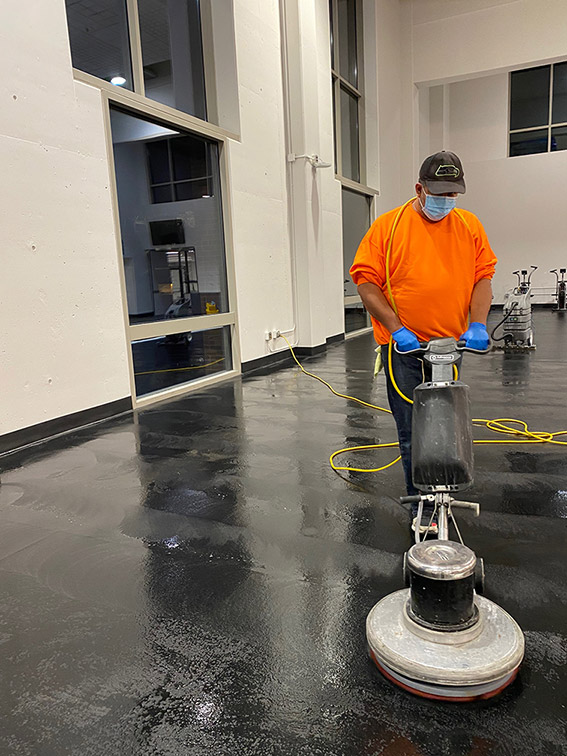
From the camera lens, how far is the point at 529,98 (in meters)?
12.6

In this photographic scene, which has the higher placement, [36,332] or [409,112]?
[409,112]

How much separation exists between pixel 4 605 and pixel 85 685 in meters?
0.54

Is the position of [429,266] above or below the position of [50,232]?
below

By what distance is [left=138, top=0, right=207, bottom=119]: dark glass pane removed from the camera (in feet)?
15.9

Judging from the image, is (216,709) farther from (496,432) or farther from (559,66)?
(559,66)

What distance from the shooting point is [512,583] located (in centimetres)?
167

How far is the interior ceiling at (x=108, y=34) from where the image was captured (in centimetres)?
387

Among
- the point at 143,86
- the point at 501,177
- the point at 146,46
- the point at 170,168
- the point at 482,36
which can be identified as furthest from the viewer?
the point at 501,177

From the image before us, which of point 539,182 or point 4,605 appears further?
point 539,182

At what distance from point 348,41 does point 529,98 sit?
21.0 ft

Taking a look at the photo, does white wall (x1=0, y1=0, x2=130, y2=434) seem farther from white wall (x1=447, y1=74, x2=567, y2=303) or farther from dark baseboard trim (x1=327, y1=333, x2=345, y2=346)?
white wall (x1=447, y1=74, x2=567, y2=303)

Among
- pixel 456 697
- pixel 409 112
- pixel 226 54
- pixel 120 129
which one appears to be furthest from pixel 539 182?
pixel 456 697

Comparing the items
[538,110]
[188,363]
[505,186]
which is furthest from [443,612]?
[538,110]

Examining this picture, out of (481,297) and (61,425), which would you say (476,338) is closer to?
(481,297)
